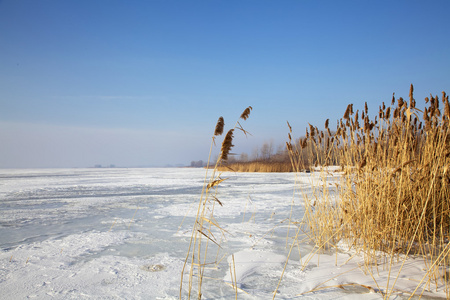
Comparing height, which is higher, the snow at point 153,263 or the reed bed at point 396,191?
the reed bed at point 396,191

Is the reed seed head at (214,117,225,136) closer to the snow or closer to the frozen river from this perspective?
the snow

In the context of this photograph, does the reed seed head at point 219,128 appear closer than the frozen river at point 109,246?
Yes

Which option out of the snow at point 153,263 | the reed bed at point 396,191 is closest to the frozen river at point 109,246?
the snow at point 153,263

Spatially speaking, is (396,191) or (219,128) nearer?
(219,128)

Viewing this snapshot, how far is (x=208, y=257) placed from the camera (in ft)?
8.85

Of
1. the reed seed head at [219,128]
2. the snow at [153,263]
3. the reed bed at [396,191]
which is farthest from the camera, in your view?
the reed bed at [396,191]

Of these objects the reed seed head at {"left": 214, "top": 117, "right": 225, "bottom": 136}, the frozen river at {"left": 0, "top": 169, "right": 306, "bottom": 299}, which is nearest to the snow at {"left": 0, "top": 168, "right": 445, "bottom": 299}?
the frozen river at {"left": 0, "top": 169, "right": 306, "bottom": 299}

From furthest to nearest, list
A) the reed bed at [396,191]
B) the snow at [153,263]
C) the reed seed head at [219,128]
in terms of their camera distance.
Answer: the reed bed at [396,191], the snow at [153,263], the reed seed head at [219,128]

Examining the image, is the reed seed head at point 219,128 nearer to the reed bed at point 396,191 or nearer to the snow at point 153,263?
the snow at point 153,263

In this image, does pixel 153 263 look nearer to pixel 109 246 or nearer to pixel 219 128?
pixel 109 246

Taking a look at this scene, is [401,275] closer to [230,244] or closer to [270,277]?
[270,277]

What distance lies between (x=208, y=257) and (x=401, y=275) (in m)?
1.57

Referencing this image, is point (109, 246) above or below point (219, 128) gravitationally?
below

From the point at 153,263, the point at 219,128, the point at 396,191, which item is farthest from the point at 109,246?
the point at 396,191
